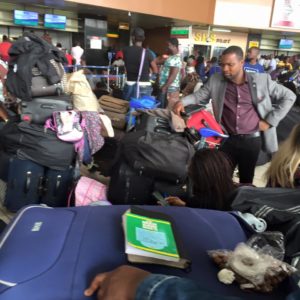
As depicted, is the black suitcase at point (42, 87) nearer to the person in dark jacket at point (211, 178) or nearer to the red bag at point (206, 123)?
the red bag at point (206, 123)

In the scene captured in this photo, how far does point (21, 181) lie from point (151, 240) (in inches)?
84.3

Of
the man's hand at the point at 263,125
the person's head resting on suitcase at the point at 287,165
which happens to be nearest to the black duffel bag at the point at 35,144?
the man's hand at the point at 263,125

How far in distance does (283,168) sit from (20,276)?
1240mm

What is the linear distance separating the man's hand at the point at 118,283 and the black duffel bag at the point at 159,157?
1629mm

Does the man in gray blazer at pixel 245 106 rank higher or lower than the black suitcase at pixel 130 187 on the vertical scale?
higher

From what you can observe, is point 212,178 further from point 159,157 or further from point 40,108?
point 40,108

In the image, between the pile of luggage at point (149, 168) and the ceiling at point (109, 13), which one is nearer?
the pile of luggage at point (149, 168)

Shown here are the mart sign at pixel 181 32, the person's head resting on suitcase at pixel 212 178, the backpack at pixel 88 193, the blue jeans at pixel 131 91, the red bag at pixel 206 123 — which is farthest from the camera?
the mart sign at pixel 181 32

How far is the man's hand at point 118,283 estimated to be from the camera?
834mm

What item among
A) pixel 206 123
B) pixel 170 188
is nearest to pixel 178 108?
pixel 206 123

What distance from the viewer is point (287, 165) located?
5.42ft

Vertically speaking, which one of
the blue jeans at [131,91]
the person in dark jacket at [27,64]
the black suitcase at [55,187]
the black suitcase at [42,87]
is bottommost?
the black suitcase at [55,187]

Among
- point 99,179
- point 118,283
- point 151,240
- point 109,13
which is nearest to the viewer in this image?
point 118,283

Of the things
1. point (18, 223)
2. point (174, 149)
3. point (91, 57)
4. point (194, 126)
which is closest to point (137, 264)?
point (18, 223)
